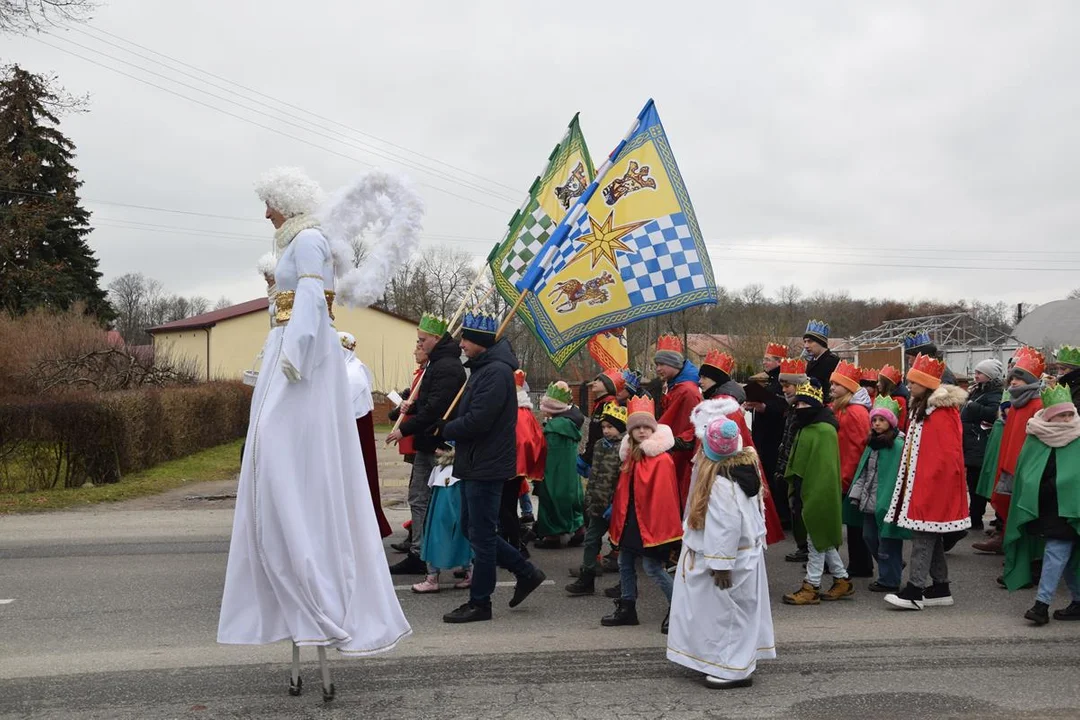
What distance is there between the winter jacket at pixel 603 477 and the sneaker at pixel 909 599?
214 centimetres

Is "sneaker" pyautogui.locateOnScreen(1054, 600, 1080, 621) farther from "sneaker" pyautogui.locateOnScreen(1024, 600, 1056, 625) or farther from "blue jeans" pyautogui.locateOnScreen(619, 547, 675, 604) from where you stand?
"blue jeans" pyautogui.locateOnScreen(619, 547, 675, 604)

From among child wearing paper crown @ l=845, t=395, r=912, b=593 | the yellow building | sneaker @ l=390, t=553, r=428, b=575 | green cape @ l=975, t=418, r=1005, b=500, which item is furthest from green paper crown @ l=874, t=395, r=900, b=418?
the yellow building

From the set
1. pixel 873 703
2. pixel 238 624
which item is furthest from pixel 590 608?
pixel 238 624

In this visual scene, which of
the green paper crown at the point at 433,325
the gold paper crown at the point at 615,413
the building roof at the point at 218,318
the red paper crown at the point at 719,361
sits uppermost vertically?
the building roof at the point at 218,318

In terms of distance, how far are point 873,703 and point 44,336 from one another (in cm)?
2470

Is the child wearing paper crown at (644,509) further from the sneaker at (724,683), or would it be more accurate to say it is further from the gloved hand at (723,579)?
the sneaker at (724,683)

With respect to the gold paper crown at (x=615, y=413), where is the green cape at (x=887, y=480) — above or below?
below

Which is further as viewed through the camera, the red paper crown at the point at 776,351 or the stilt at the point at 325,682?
the red paper crown at the point at 776,351

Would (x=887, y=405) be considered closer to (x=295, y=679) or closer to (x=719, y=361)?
(x=719, y=361)

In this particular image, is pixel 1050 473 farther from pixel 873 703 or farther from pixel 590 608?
pixel 590 608

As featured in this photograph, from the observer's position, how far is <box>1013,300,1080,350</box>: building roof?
34.5 metres

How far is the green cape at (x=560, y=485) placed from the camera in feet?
30.3

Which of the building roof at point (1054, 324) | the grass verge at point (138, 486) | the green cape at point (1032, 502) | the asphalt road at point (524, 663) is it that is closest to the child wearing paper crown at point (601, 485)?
the asphalt road at point (524, 663)

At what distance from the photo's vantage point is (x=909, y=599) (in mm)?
6828
